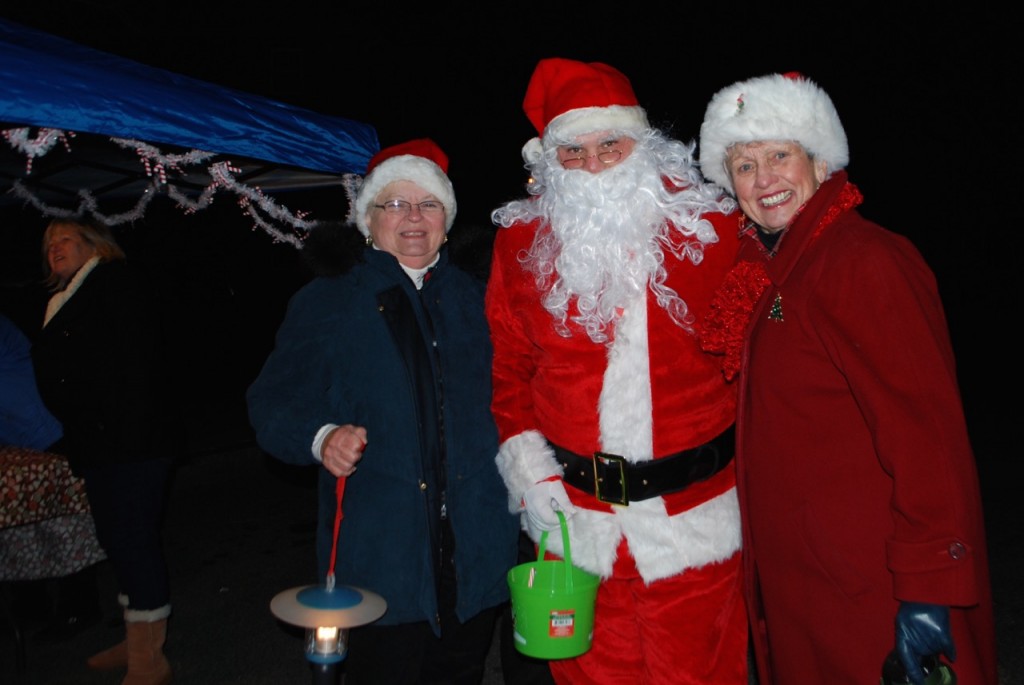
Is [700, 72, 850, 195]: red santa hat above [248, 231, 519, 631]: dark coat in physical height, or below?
above

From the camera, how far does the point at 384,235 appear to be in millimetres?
3111

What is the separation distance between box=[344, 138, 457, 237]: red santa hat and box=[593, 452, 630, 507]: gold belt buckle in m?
1.15

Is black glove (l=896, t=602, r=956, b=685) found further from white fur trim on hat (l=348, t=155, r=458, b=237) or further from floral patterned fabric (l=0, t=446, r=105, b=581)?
floral patterned fabric (l=0, t=446, r=105, b=581)

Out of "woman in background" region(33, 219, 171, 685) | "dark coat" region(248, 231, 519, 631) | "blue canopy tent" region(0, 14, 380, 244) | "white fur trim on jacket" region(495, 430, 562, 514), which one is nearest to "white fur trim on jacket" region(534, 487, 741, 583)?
"white fur trim on jacket" region(495, 430, 562, 514)

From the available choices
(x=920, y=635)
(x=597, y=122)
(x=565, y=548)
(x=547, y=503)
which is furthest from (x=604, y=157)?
(x=920, y=635)

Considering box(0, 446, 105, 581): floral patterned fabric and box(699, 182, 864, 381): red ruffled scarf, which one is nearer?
box(699, 182, 864, 381): red ruffled scarf

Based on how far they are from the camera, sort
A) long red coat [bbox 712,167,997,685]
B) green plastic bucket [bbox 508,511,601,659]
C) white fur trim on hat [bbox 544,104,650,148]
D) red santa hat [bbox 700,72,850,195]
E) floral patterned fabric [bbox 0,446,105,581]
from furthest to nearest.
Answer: floral patterned fabric [bbox 0,446,105,581] < white fur trim on hat [bbox 544,104,650,148] < green plastic bucket [bbox 508,511,601,659] < red santa hat [bbox 700,72,850,195] < long red coat [bbox 712,167,997,685]

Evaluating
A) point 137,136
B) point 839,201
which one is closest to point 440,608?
point 839,201

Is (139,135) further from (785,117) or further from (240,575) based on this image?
(240,575)

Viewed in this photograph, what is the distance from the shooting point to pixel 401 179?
317cm

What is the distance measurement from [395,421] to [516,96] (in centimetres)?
2155

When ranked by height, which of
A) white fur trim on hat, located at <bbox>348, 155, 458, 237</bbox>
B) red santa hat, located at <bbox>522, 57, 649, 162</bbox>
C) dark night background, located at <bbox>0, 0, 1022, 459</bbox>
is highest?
dark night background, located at <bbox>0, 0, 1022, 459</bbox>

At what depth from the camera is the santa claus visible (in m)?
2.68

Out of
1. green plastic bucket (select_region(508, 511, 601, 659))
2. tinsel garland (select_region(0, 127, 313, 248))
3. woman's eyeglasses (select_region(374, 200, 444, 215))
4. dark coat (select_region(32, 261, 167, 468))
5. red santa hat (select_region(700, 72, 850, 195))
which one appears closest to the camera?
red santa hat (select_region(700, 72, 850, 195))
